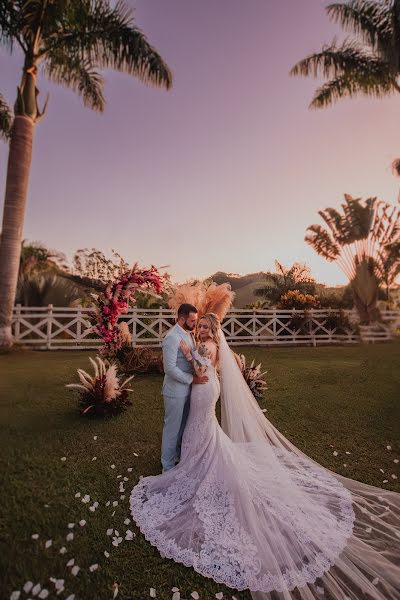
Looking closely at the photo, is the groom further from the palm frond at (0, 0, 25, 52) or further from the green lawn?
the palm frond at (0, 0, 25, 52)

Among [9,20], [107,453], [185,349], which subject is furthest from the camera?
[9,20]

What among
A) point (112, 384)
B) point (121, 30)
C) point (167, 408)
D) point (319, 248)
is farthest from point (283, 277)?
point (167, 408)

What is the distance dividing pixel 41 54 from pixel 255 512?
16.0m

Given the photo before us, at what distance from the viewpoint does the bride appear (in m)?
2.67

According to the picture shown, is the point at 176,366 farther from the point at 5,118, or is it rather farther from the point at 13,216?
the point at 5,118

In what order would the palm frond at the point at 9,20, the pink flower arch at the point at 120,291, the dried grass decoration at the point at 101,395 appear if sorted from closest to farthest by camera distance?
1. the dried grass decoration at the point at 101,395
2. the pink flower arch at the point at 120,291
3. the palm frond at the point at 9,20

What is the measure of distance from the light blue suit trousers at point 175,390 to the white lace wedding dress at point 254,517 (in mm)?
197

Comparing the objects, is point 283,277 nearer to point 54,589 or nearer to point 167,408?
point 167,408

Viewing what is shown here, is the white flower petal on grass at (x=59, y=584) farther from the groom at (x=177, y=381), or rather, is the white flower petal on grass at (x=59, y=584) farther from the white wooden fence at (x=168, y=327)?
the white wooden fence at (x=168, y=327)

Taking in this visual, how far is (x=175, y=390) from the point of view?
4.20m

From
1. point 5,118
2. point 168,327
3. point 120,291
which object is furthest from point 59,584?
point 5,118

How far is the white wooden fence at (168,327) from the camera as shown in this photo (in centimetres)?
1410

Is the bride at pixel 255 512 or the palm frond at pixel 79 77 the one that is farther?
the palm frond at pixel 79 77

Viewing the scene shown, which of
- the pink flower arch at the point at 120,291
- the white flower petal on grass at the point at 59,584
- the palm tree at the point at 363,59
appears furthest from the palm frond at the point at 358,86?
the white flower petal on grass at the point at 59,584
